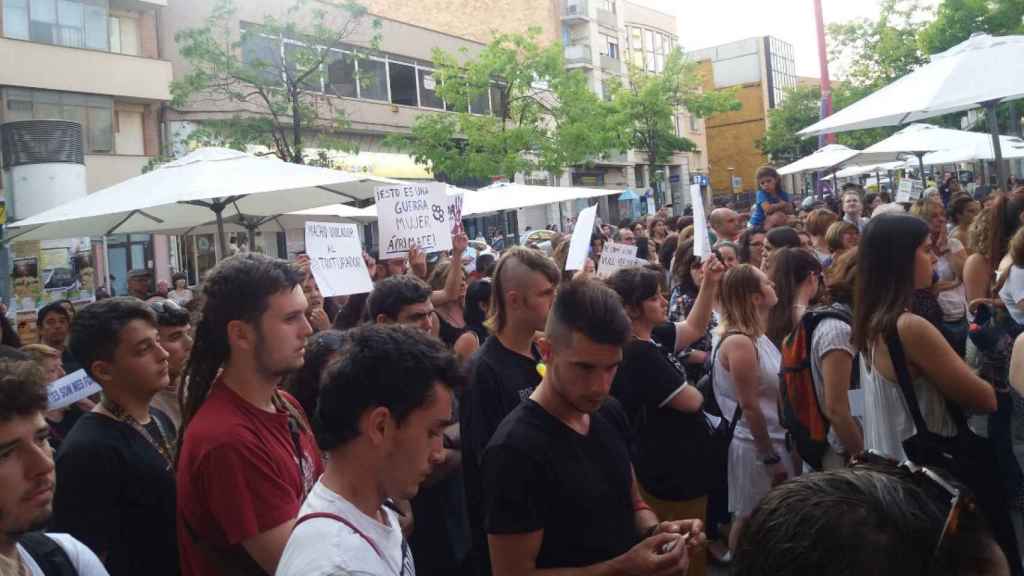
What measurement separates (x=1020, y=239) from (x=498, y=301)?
2.93 meters

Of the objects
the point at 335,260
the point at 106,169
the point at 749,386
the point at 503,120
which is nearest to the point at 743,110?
the point at 503,120

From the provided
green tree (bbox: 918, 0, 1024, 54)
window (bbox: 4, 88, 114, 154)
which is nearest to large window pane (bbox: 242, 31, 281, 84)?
window (bbox: 4, 88, 114, 154)

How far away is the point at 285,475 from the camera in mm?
2711

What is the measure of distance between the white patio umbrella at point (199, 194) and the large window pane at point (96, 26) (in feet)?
56.6

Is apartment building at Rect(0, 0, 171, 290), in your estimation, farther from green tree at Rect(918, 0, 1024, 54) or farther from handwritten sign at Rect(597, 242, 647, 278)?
green tree at Rect(918, 0, 1024, 54)

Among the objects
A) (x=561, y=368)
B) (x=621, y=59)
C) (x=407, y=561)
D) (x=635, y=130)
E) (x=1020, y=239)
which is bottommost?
(x=407, y=561)

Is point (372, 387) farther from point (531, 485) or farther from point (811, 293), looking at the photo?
point (811, 293)

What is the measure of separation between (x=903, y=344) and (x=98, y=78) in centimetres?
2548

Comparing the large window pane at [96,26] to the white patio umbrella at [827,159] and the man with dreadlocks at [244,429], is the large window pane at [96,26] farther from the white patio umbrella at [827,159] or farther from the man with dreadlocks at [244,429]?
the man with dreadlocks at [244,429]

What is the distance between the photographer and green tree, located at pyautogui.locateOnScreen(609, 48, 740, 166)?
3953 centimetres

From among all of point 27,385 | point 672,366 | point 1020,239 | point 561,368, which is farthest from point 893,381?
point 27,385

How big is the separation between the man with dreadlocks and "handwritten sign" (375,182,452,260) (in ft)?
12.6

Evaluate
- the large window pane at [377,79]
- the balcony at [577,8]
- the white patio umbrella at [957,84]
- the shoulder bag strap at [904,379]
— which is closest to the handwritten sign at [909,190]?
the white patio umbrella at [957,84]

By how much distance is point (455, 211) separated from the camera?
7773 millimetres
